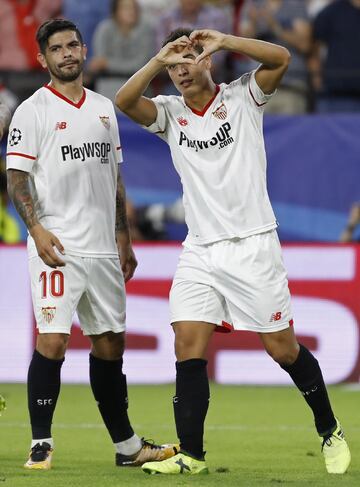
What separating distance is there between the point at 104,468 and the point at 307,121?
6663 millimetres

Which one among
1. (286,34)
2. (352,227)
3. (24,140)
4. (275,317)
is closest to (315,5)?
(286,34)

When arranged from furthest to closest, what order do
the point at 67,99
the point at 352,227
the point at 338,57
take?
1. the point at 338,57
2. the point at 352,227
3. the point at 67,99

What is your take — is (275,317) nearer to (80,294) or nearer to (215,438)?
(80,294)

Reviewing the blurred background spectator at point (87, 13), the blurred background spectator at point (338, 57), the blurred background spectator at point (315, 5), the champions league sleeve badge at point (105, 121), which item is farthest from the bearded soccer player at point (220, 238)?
the blurred background spectator at point (315, 5)

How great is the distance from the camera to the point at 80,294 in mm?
7480

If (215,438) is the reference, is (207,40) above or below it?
above

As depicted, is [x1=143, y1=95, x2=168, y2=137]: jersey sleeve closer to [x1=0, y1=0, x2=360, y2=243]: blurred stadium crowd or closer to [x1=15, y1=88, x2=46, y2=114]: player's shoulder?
[x1=15, y1=88, x2=46, y2=114]: player's shoulder

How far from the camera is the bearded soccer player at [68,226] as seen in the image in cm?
737

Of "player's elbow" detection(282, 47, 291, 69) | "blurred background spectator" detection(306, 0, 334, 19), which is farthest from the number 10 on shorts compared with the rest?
"blurred background spectator" detection(306, 0, 334, 19)

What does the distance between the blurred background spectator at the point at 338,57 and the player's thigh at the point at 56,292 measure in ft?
23.7

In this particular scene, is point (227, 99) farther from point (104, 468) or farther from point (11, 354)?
point (11, 354)

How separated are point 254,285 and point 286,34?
800cm

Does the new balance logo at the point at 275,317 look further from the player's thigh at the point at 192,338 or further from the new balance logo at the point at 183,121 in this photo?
the new balance logo at the point at 183,121

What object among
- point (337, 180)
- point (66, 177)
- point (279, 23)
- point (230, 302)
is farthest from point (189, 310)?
point (279, 23)
